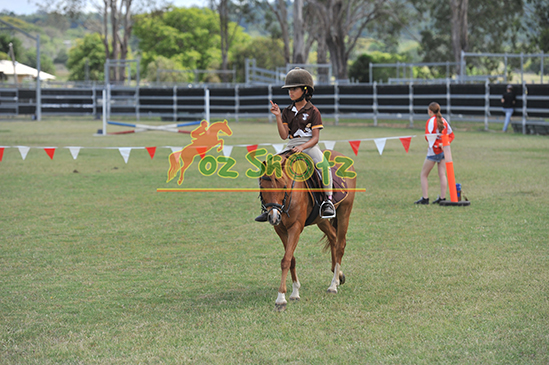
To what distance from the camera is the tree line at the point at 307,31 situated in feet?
149

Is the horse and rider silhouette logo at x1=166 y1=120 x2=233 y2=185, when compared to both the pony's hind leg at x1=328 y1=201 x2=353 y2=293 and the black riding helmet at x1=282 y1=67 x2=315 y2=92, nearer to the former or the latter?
the pony's hind leg at x1=328 y1=201 x2=353 y2=293

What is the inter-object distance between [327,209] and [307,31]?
5700 centimetres

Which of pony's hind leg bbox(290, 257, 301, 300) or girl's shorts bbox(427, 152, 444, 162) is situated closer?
pony's hind leg bbox(290, 257, 301, 300)

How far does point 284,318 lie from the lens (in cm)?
557

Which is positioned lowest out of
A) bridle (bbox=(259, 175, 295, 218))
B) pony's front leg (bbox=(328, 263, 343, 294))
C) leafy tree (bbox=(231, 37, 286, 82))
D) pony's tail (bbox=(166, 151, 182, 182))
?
pony's front leg (bbox=(328, 263, 343, 294))

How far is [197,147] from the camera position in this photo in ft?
53.1

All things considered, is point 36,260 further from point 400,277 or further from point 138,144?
point 138,144

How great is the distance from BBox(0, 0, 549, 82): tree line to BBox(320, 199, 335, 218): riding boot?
37.5 meters

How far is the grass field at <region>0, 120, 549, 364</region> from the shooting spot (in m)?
4.89

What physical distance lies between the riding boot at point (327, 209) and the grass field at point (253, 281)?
0.77 m

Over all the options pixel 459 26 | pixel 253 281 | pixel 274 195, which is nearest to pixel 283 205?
pixel 274 195

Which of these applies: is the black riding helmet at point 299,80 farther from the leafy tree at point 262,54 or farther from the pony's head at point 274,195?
the leafy tree at point 262,54

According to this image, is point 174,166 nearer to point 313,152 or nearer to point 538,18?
point 313,152

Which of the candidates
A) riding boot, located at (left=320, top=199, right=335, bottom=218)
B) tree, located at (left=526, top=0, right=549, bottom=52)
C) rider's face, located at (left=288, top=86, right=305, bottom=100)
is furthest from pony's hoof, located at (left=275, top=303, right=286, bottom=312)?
tree, located at (left=526, top=0, right=549, bottom=52)
